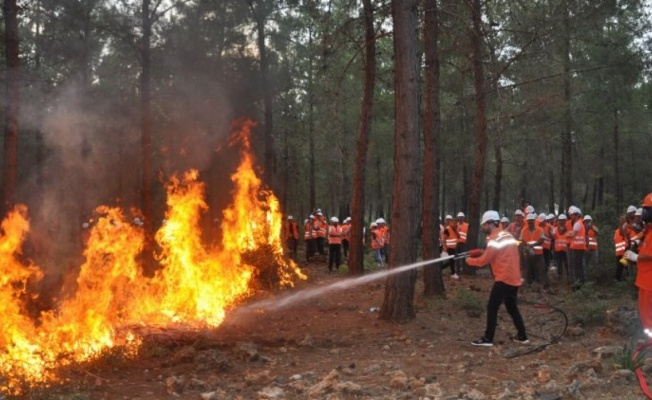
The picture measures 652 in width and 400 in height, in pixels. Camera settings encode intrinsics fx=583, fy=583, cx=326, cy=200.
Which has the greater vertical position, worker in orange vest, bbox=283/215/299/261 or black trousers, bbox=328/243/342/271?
worker in orange vest, bbox=283/215/299/261

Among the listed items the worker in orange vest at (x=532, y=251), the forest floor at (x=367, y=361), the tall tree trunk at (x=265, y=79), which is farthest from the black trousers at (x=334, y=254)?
the forest floor at (x=367, y=361)

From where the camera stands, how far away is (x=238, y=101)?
758 inches

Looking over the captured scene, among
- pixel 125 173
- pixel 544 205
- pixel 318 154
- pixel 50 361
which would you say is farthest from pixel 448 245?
pixel 544 205

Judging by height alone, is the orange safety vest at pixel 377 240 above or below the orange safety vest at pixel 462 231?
below

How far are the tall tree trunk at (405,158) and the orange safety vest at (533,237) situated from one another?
6523mm

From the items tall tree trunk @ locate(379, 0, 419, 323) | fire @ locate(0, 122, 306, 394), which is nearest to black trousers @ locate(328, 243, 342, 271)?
fire @ locate(0, 122, 306, 394)

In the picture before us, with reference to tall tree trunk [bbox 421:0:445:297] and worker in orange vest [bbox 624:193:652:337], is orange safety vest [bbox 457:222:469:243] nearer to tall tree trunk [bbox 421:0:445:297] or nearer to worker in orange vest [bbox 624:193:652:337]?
tall tree trunk [bbox 421:0:445:297]

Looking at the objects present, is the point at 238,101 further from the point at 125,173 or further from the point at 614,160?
the point at 614,160

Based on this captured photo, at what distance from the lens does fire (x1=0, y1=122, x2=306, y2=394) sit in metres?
7.36

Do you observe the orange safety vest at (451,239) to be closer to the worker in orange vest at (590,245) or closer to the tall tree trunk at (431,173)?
the worker in orange vest at (590,245)

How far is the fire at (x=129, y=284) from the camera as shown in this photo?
7355 millimetres

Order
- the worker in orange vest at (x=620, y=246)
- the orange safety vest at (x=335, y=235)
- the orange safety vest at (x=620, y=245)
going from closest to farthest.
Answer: the worker in orange vest at (x=620, y=246)
the orange safety vest at (x=620, y=245)
the orange safety vest at (x=335, y=235)

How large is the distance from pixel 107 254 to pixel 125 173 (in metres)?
17.7

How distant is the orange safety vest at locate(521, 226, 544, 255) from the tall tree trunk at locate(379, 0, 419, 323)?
21.4 ft
